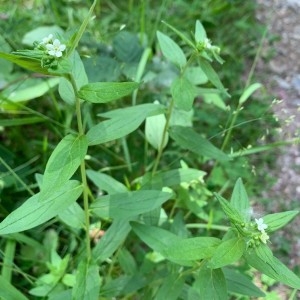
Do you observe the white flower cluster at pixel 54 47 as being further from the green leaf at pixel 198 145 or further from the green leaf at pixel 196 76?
the green leaf at pixel 196 76

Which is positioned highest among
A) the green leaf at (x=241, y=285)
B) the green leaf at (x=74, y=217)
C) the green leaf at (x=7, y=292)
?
the green leaf at (x=74, y=217)

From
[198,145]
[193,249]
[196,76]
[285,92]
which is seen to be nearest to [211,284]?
[193,249]

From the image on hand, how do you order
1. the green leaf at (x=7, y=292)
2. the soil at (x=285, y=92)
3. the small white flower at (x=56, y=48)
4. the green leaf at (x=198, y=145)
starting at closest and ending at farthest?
the small white flower at (x=56, y=48), the green leaf at (x=7, y=292), the green leaf at (x=198, y=145), the soil at (x=285, y=92)

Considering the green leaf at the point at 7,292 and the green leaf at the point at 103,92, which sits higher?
the green leaf at the point at 103,92

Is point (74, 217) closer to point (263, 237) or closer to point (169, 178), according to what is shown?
point (169, 178)

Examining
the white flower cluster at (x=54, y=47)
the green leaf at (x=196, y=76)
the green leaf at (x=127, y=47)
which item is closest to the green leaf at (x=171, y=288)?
the white flower cluster at (x=54, y=47)

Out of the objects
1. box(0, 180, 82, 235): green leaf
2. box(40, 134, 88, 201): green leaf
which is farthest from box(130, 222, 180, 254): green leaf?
box(40, 134, 88, 201): green leaf

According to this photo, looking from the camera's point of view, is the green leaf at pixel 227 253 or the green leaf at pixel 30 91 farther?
the green leaf at pixel 30 91
